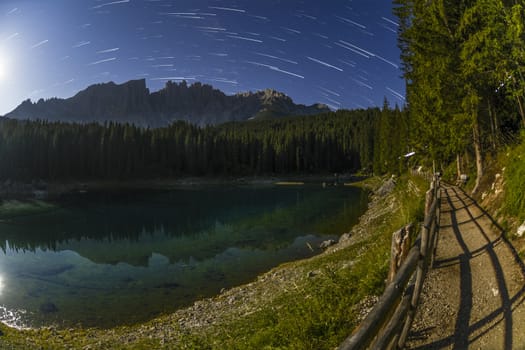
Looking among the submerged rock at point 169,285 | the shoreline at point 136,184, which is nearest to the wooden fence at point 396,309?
the submerged rock at point 169,285

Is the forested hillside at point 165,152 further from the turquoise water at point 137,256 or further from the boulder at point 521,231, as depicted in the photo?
the boulder at point 521,231

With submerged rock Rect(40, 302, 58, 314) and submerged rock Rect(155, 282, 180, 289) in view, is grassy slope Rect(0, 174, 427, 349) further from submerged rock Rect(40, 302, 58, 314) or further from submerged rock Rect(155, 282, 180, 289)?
submerged rock Rect(155, 282, 180, 289)

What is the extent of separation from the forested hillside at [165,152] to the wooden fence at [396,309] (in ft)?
294

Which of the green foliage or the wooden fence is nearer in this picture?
the wooden fence

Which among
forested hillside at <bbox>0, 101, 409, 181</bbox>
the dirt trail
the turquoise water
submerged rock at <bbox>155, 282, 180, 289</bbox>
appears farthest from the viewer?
forested hillside at <bbox>0, 101, 409, 181</bbox>

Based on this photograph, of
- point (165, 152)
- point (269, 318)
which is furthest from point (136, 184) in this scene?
point (269, 318)

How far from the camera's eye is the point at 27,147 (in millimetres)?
116562

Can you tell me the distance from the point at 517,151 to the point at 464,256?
288 inches

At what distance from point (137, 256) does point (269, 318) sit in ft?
72.1

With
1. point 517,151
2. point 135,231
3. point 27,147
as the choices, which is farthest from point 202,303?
point 27,147

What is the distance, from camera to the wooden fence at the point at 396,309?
3955mm

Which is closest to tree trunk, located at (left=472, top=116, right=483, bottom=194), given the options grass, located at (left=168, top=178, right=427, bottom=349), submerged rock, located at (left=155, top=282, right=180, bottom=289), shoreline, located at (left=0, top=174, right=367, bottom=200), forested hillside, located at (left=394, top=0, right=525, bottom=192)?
forested hillside, located at (left=394, top=0, right=525, bottom=192)

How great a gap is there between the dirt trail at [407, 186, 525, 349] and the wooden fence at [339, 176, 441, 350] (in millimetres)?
780

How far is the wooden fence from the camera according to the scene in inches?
156
